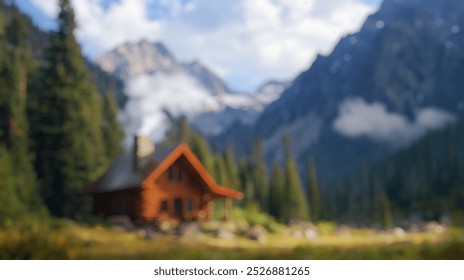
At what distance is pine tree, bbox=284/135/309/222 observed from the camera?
24.0 metres

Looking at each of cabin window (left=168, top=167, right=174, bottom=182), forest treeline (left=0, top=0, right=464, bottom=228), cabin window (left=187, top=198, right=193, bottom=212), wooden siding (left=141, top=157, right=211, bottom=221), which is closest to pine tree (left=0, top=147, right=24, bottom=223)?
forest treeline (left=0, top=0, right=464, bottom=228)

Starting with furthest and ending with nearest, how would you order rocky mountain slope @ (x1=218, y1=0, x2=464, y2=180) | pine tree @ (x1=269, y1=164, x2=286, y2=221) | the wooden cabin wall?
pine tree @ (x1=269, y1=164, x2=286, y2=221), rocky mountain slope @ (x1=218, y1=0, x2=464, y2=180), the wooden cabin wall

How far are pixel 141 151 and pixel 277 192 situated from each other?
37.2 ft

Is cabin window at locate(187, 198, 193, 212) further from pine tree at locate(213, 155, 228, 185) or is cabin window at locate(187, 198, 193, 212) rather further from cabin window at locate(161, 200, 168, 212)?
pine tree at locate(213, 155, 228, 185)

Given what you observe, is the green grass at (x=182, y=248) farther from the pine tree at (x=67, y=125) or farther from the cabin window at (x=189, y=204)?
the pine tree at (x=67, y=125)

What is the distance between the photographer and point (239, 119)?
18.1m

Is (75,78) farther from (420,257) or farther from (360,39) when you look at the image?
(420,257)

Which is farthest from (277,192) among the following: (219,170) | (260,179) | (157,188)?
(157,188)

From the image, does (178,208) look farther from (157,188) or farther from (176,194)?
(157,188)

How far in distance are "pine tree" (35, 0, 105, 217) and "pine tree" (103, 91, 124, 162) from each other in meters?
0.30

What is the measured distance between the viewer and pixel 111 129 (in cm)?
1984

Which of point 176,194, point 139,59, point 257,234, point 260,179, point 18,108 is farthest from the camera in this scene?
point 260,179

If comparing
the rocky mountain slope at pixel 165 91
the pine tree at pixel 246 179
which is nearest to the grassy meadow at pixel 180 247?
the rocky mountain slope at pixel 165 91

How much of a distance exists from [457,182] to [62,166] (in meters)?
51.1
